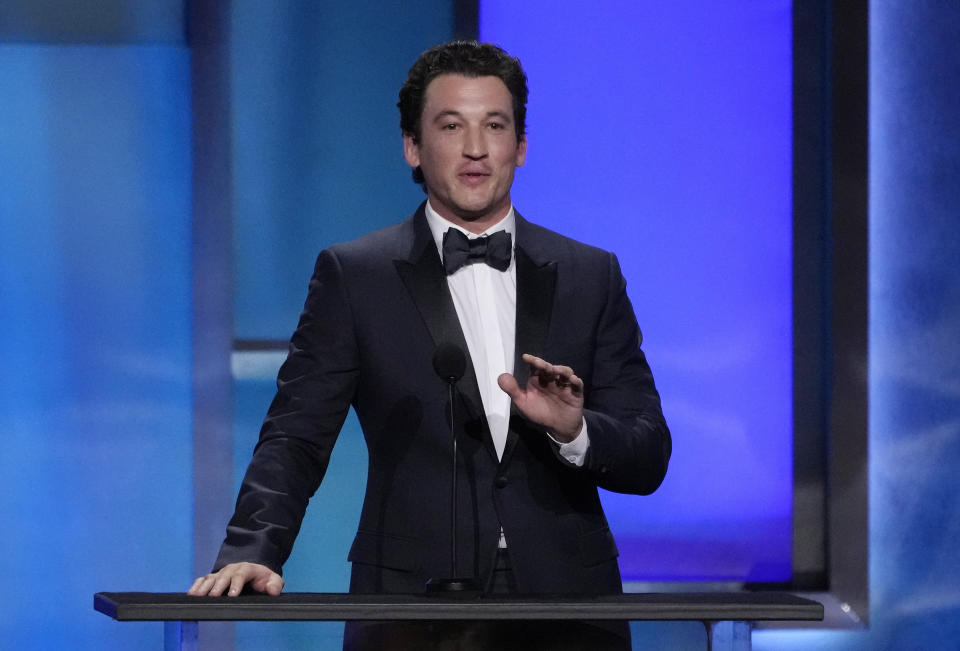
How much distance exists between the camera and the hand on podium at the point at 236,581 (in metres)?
1.68

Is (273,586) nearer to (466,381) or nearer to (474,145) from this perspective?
(466,381)

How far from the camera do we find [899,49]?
3.78 m

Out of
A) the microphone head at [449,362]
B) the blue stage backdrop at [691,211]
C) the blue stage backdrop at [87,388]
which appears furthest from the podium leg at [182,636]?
the blue stage backdrop at [691,211]

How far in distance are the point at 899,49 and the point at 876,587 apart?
157 centimetres

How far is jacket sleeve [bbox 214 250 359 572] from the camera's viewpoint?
1.99 metres

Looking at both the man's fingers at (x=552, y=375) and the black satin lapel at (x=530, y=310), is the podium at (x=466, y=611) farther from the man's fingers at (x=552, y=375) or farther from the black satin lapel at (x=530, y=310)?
the black satin lapel at (x=530, y=310)

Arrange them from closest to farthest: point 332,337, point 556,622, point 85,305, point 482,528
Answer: point 556,622
point 482,528
point 332,337
point 85,305

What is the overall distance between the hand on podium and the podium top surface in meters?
0.13

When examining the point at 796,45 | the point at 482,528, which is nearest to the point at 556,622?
the point at 482,528

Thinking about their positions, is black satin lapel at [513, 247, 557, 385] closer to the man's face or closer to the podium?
the man's face

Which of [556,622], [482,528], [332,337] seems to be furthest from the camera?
[332,337]

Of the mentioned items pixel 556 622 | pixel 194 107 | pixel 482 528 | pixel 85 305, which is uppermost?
pixel 194 107

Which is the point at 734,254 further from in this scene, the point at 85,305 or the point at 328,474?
the point at 85,305

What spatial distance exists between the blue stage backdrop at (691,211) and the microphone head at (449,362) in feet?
6.58
